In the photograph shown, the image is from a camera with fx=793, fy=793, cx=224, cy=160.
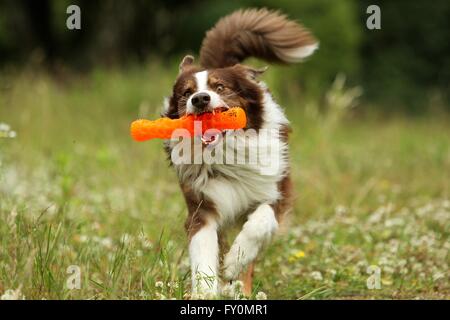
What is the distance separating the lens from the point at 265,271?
5016 millimetres

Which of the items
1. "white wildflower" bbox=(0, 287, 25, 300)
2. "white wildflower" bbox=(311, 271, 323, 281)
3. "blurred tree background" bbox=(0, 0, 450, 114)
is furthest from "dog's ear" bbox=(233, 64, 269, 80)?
"blurred tree background" bbox=(0, 0, 450, 114)

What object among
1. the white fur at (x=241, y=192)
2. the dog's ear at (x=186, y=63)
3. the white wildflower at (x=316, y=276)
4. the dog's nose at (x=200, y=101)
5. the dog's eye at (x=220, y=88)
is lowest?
the white wildflower at (x=316, y=276)

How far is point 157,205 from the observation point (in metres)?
6.61

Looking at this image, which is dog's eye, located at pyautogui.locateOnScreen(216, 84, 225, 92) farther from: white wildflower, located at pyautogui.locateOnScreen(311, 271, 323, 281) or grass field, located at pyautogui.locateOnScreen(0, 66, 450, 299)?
white wildflower, located at pyautogui.locateOnScreen(311, 271, 323, 281)

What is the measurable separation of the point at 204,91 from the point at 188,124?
202 mm

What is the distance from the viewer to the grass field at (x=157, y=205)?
3.96m

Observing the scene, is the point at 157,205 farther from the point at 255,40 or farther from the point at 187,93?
the point at 187,93

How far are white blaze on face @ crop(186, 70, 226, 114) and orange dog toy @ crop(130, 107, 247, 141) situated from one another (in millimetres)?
46

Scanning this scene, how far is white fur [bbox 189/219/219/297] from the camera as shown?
397 cm

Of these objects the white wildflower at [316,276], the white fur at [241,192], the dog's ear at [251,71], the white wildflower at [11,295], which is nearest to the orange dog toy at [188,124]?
the white fur at [241,192]

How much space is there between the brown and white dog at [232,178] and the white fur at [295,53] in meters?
0.87

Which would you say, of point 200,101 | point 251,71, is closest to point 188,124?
point 200,101

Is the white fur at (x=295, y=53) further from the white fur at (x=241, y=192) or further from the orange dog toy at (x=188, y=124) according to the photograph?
the orange dog toy at (x=188, y=124)

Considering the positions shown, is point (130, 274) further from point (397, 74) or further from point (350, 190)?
point (397, 74)
